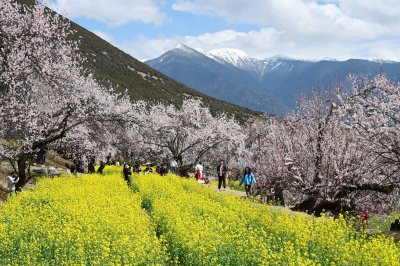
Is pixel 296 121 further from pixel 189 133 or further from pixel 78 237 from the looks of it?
pixel 189 133

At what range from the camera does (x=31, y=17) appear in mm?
23375

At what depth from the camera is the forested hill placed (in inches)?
4012

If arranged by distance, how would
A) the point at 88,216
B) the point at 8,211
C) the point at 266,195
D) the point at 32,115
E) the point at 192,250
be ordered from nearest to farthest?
the point at 192,250 → the point at 88,216 → the point at 8,211 → the point at 32,115 → the point at 266,195

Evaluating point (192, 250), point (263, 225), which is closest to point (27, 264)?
point (192, 250)

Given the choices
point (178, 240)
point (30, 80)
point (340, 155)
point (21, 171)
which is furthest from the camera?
point (21, 171)

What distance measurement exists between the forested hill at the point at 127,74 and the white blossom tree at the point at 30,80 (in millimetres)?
68846

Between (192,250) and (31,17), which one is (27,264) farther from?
(31,17)

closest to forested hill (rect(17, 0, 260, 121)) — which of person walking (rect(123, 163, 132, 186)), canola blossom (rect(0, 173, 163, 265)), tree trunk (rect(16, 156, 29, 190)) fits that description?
person walking (rect(123, 163, 132, 186))

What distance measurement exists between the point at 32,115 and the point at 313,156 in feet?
48.9

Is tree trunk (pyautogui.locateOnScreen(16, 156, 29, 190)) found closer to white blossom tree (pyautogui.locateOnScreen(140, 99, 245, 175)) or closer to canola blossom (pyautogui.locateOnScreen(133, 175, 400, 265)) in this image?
canola blossom (pyautogui.locateOnScreen(133, 175, 400, 265))

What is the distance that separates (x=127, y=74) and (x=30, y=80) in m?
93.1

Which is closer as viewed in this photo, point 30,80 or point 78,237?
point 78,237

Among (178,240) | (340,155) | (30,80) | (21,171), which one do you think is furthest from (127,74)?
(178,240)

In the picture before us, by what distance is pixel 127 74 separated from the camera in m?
116
